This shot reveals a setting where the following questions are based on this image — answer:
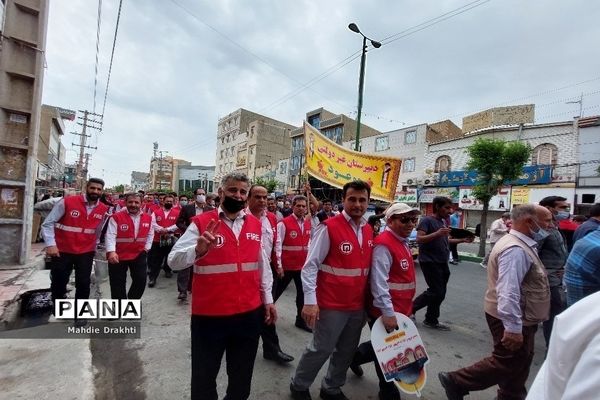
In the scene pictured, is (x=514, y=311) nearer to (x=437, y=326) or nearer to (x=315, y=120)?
(x=437, y=326)

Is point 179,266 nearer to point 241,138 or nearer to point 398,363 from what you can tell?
point 398,363

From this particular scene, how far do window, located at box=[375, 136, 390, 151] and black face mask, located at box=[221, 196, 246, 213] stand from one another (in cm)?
2979

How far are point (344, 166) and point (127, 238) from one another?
3.96m

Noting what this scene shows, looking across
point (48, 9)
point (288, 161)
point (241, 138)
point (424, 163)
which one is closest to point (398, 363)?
point (48, 9)

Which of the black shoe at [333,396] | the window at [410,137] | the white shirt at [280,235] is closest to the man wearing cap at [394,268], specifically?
the black shoe at [333,396]

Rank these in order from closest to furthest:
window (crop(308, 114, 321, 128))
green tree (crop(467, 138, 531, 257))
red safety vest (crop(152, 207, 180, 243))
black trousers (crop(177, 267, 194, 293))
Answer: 1. black trousers (crop(177, 267, 194, 293))
2. red safety vest (crop(152, 207, 180, 243))
3. green tree (crop(467, 138, 531, 257))
4. window (crop(308, 114, 321, 128))

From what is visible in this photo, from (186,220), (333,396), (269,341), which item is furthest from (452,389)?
(186,220)

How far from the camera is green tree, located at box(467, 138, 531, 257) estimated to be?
13.3 m

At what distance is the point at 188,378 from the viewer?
3.24 m

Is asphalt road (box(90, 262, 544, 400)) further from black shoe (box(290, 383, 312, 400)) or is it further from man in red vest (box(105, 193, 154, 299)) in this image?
man in red vest (box(105, 193, 154, 299))

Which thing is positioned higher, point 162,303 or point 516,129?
point 516,129

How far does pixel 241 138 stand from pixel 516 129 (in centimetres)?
4510

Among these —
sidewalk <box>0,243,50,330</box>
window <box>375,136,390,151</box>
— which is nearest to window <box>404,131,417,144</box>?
window <box>375,136,390,151</box>

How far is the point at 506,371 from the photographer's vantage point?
2.66 meters
